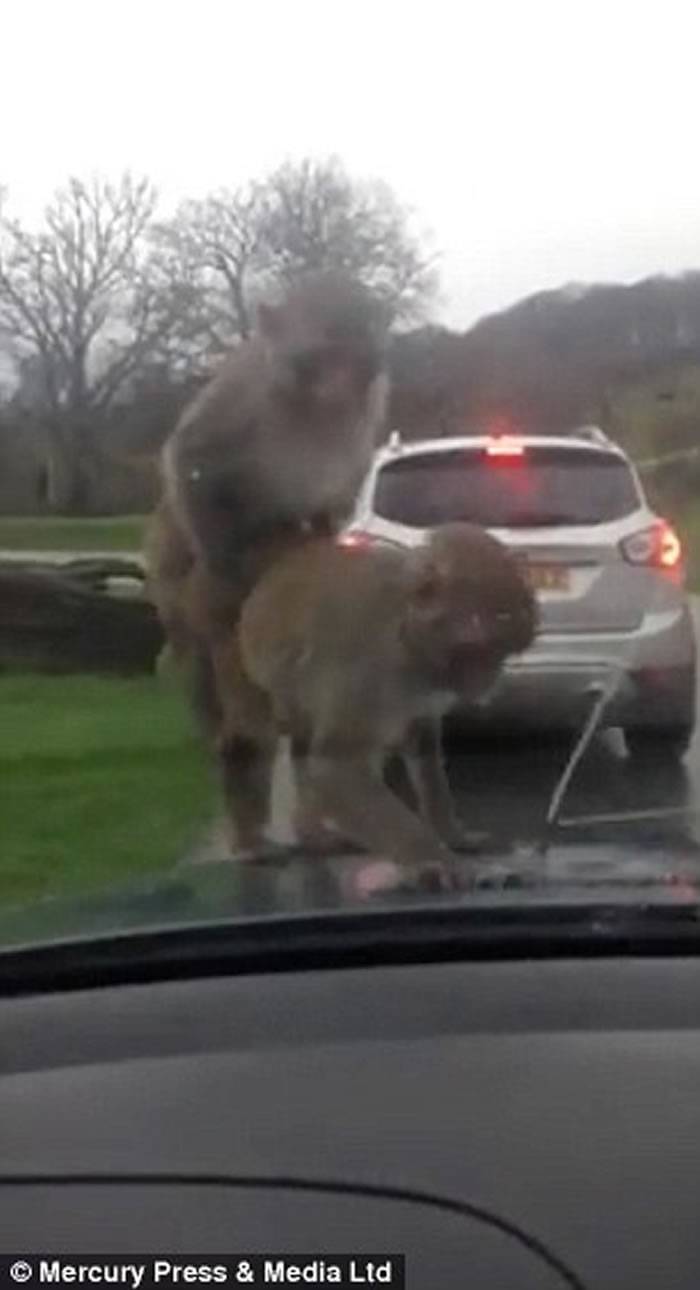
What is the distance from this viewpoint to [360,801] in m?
3.94

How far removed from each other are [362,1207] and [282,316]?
1.75 metres

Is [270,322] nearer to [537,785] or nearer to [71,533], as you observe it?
[71,533]

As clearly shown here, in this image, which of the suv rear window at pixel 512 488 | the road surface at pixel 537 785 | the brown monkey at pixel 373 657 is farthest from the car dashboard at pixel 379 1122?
the suv rear window at pixel 512 488

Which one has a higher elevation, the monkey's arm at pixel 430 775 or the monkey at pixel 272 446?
the monkey at pixel 272 446

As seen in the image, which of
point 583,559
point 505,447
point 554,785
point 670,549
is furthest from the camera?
point 670,549

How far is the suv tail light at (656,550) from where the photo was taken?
8953 millimetres

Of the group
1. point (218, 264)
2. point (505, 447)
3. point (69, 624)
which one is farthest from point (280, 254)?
point (69, 624)

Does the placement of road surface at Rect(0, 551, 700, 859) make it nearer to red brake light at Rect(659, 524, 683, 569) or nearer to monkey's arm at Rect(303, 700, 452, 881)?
monkey's arm at Rect(303, 700, 452, 881)

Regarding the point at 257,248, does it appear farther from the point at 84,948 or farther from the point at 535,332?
the point at 84,948

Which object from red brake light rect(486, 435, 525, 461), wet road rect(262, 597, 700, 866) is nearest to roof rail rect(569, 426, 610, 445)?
red brake light rect(486, 435, 525, 461)

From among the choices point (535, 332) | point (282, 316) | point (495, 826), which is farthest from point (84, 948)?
point (535, 332)

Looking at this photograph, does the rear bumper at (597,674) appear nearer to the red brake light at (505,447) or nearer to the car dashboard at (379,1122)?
the red brake light at (505,447)

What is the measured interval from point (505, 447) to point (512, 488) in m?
0.86

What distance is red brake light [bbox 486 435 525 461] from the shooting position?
660 cm
